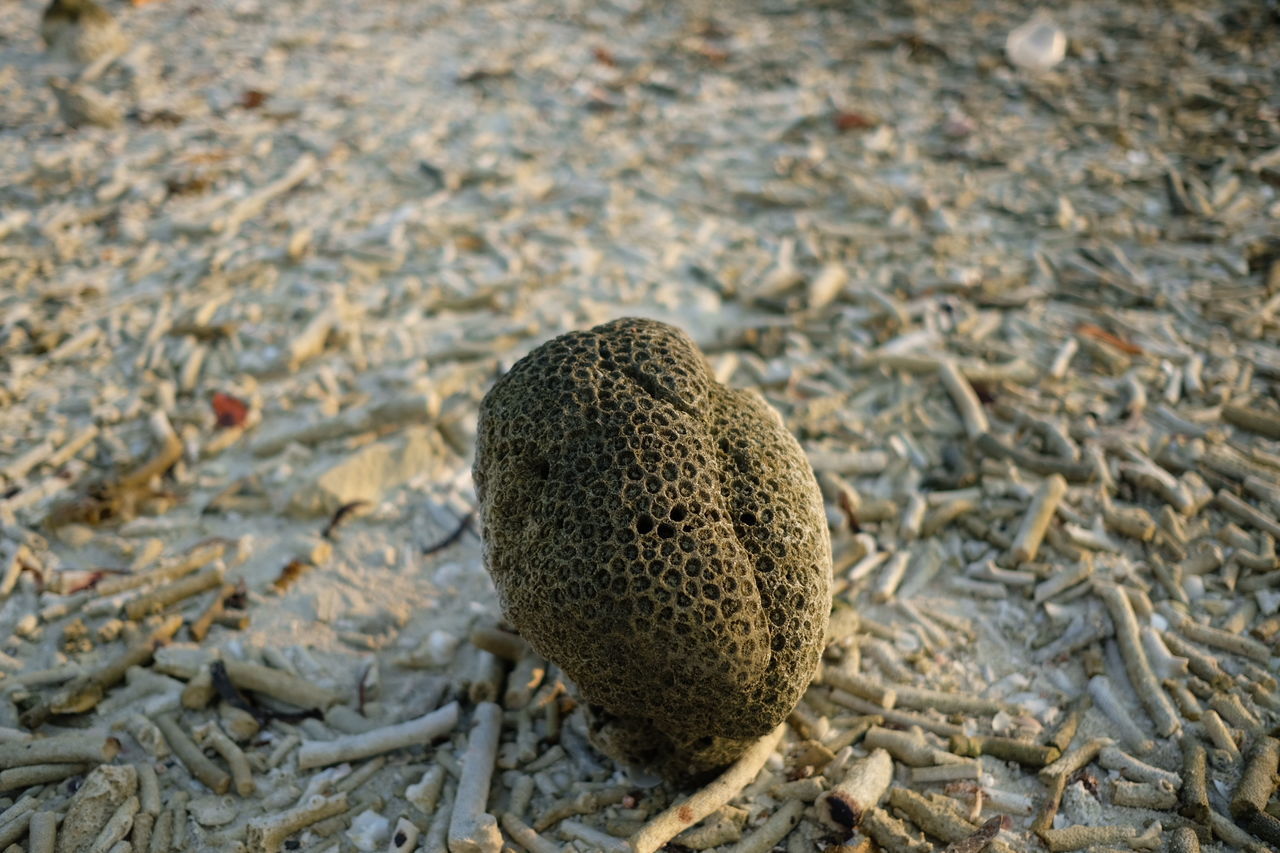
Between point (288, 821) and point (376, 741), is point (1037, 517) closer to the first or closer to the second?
point (376, 741)

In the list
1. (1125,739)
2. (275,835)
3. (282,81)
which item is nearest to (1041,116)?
(1125,739)

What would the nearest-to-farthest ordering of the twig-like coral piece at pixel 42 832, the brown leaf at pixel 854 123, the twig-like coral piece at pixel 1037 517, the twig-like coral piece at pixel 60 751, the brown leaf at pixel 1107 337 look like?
the twig-like coral piece at pixel 42 832
the twig-like coral piece at pixel 60 751
the twig-like coral piece at pixel 1037 517
the brown leaf at pixel 1107 337
the brown leaf at pixel 854 123

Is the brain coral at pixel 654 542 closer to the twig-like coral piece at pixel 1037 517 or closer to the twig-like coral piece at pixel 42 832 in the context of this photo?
the twig-like coral piece at pixel 1037 517

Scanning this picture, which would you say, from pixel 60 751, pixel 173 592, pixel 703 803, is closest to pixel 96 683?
pixel 60 751

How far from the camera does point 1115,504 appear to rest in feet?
16.0

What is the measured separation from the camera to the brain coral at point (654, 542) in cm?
297

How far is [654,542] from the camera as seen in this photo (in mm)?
2977

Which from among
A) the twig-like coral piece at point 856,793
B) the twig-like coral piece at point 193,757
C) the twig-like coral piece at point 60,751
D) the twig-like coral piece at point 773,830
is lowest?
the twig-like coral piece at point 773,830

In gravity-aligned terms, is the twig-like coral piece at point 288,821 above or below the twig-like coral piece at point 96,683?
below

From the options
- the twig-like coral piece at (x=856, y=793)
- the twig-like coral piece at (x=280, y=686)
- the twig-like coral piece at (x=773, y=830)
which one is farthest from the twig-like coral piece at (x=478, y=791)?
the twig-like coral piece at (x=856, y=793)

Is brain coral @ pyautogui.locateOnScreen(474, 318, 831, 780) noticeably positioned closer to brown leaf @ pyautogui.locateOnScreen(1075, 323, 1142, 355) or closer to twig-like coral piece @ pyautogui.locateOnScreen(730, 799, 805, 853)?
twig-like coral piece @ pyautogui.locateOnScreen(730, 799, 805, 853)

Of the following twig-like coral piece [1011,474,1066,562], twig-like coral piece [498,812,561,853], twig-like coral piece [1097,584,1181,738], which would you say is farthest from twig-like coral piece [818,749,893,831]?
twig-like coral piece [1011,474,1066,562]

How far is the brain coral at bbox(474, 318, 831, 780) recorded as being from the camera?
297 cm

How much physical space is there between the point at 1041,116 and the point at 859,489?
631cm
